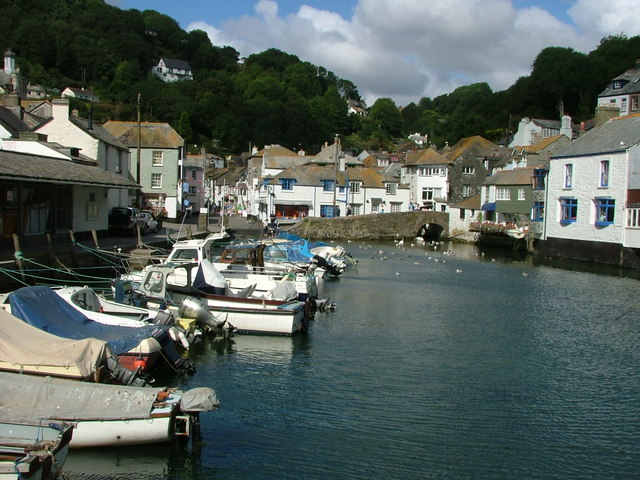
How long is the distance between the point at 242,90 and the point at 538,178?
12141 cm

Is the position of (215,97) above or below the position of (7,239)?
above

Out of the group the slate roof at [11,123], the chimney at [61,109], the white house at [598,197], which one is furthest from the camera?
the white house at [598,197]

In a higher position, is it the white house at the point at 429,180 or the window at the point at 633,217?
the white house at the point at 429,180

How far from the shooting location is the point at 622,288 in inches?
1422

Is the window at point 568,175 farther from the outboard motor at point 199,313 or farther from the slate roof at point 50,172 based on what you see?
the outboard motor at point 199,313

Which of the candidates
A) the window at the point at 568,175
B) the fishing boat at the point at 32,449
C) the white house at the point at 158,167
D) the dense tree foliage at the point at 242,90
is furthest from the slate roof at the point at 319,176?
the fishing boat at the point at 32,449

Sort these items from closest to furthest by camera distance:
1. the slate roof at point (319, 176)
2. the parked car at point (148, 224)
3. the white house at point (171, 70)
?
the parked car at point (148, 224), the slate roof at point (319, 176), the white house at point (171, 70)

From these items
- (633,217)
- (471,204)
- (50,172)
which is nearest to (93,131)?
(50,172)

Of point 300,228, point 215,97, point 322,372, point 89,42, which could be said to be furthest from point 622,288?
point 89,42

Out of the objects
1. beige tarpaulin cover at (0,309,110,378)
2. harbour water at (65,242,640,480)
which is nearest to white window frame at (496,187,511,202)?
→ harbour water at (65,242,640,480)

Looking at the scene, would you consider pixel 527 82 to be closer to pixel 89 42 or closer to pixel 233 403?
pixel 89 42

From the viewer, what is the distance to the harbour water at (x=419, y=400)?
40.2ft

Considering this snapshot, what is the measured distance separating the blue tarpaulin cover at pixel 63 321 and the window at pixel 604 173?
41.9m

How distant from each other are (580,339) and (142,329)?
1609 cm
